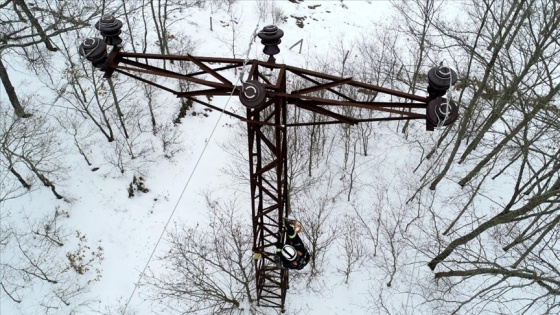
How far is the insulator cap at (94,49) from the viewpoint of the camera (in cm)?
648

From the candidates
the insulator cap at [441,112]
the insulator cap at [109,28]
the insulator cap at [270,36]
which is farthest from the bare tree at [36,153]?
the insulator cap at [441,112]

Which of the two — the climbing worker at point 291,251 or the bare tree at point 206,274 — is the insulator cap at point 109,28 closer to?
the climbing worker at point 291,251

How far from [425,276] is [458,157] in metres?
7.26

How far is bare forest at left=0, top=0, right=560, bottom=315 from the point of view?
1385 cm

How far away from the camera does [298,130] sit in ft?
63.1

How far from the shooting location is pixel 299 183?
18.5m

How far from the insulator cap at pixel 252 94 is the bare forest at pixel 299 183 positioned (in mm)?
7670

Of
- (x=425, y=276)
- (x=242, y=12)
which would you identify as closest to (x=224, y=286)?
(x=425, y=276)

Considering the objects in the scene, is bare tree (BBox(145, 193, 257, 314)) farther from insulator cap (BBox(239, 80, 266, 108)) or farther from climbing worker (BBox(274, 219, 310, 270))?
insulator cap (BBox(239, 80, 266, 108))

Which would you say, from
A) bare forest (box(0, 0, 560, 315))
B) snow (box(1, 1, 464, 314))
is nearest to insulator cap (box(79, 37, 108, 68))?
snow (box(1, 1, 464, 314))

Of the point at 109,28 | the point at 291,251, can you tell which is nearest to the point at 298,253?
the point at 291,251

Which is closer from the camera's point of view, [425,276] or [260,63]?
[260,63]

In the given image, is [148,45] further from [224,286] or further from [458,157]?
[458,157]

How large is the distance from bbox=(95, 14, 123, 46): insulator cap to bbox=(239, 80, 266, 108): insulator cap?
2985mm
